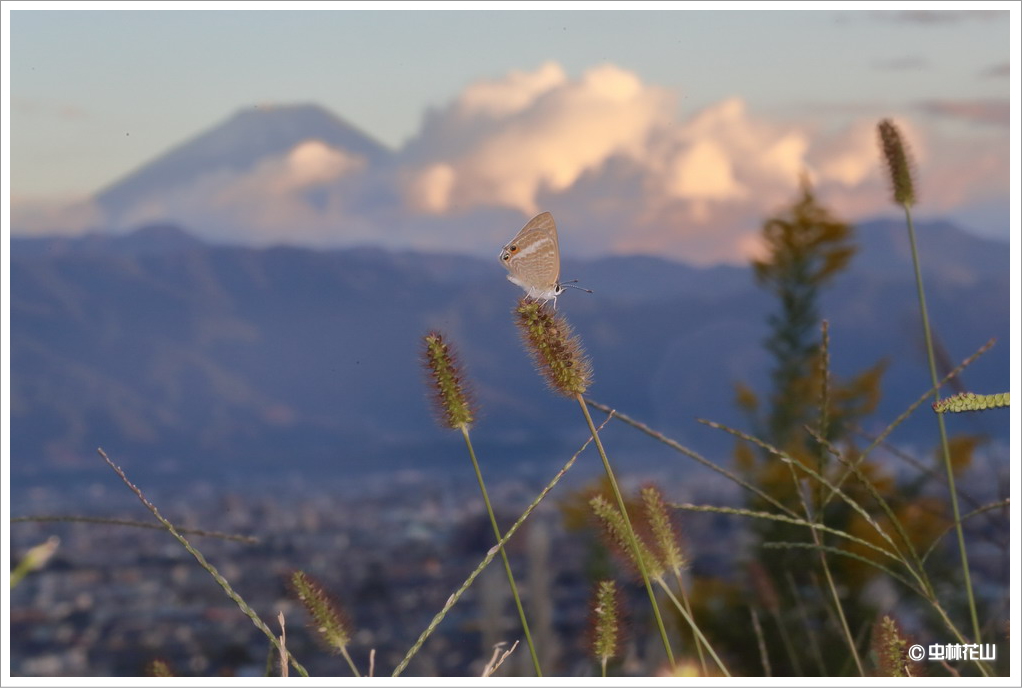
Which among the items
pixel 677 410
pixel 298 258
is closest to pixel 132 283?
pixel 298 258

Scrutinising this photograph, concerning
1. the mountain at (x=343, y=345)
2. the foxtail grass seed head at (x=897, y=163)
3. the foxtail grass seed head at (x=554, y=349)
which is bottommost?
the mountain at (x=343, y=345)

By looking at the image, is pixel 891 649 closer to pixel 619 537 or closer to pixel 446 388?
pixel 619 537

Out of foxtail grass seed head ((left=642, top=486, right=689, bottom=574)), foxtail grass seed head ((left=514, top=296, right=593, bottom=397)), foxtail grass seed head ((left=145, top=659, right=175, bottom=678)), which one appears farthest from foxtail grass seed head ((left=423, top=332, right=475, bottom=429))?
foxtail grass seed head ((left=145, top=659, right=175, bottom=678))

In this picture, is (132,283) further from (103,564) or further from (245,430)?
(103,564)

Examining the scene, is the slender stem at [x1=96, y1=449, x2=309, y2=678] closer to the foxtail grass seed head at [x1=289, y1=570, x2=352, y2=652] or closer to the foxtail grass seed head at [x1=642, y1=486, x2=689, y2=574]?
the foxtail grass seed head at [x1=289, y1=570, x2=352, y2=652]

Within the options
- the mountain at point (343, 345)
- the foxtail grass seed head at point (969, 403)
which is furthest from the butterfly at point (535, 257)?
the mountain at point (343, 345)

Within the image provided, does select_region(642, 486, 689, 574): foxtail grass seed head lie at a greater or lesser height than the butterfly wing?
lesser

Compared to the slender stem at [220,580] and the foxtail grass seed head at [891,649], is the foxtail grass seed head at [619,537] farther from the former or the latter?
the slender stem at [220,580]
